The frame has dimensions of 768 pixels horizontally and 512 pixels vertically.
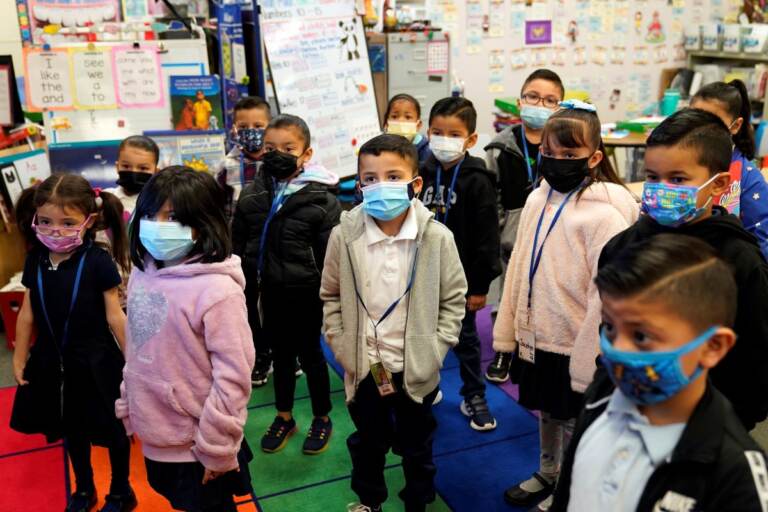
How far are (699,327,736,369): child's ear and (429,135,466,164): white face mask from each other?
2035mm

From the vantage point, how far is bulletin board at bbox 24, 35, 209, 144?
175 inches

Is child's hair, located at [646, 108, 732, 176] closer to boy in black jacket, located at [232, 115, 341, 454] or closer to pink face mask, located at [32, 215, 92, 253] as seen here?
boy in black jacket, located at [232, 115, 341, 454]

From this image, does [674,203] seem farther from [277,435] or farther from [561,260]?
[277,435]

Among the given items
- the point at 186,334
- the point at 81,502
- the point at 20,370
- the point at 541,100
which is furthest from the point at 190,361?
the point at 541,100

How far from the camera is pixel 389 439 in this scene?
8.44 feet

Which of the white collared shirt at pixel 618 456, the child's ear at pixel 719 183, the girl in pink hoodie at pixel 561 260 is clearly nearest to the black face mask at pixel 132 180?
the girl in pink hoodie at pixel 561 260

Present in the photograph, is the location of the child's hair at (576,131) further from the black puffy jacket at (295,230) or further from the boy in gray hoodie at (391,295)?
the black puffy jacket at (295,230)

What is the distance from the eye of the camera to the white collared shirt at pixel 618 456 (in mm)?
1298

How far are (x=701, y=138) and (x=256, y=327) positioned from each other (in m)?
2.39

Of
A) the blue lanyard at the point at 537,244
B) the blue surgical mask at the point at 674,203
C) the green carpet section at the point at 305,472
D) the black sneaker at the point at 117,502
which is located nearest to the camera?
the blue surgical mask at the point at 674,203

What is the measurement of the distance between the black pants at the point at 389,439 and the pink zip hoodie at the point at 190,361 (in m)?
0.56

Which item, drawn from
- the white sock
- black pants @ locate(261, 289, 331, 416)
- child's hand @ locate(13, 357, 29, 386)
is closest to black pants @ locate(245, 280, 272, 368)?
black pants @ locate(261, 289, 331, 416)

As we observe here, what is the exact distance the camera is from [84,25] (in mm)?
5848

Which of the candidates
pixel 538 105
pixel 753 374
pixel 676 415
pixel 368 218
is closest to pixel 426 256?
pixel 368 218
